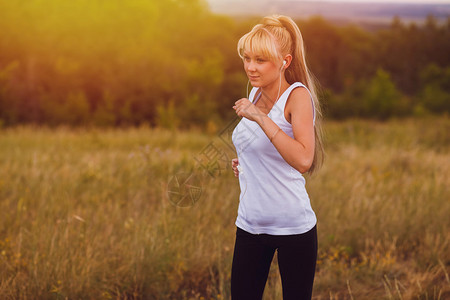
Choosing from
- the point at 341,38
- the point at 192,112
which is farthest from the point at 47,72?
the point at 341,38

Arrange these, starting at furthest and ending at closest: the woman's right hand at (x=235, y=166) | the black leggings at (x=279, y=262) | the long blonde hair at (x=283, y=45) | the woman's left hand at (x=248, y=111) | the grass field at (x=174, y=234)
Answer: the grass field at (x=174, y=234) → the woman's right hand at (x=235, y=166) → the black leggings at (x=279, y=262) → the long blonde hair at (x=283, y=45) → the woman's left hand at (x=248, y=111)

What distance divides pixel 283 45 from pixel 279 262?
39.6 inches

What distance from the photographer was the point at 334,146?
11.9m

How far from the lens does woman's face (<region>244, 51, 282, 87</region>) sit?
1965 mm

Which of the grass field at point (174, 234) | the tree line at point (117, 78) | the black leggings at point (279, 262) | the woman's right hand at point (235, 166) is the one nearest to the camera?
the black leggings at point (279, 262)

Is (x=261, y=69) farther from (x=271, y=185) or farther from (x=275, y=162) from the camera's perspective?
(x=271, y=185)

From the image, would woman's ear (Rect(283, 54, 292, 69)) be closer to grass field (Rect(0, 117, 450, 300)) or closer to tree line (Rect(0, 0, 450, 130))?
grass field (Rect(0, 117, 450, 300))

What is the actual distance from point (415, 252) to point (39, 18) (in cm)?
3346

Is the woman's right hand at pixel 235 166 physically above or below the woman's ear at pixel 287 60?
below

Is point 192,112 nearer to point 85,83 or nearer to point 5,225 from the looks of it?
point 85,83

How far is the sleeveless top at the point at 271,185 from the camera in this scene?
1.97 metres

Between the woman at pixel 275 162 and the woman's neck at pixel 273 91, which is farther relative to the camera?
the woman's neck at pixel 273 91

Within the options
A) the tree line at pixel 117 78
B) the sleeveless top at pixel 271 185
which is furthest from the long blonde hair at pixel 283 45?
the tree line at pixel 117 78

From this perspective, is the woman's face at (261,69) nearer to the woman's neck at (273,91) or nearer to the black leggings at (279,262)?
the woman's neck at (273,91)
